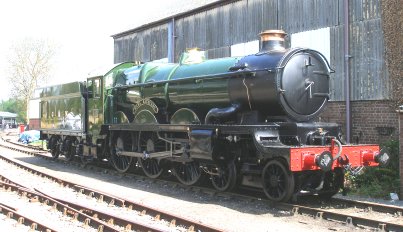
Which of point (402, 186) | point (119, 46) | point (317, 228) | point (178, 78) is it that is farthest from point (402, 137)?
point (119, 46)

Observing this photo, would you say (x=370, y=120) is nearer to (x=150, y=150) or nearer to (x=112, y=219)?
(x=150, y=150)

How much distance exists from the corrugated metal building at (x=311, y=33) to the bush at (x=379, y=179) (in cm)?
125

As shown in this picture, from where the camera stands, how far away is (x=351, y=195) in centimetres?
1012

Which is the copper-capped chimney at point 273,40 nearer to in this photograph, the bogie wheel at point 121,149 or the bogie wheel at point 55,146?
the bogie wheel at point 121,149

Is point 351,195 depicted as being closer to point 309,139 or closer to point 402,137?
point 402,137

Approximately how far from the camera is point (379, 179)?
10.8 metres

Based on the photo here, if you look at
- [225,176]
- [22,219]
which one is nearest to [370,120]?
[225,176]

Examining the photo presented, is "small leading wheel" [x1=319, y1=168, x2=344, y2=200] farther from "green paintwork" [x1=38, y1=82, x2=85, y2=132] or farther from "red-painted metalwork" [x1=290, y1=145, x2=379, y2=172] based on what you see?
"green paintwork" [x1=38, y1=82, x2=85, y2=132]

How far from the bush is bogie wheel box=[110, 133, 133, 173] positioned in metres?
6.20

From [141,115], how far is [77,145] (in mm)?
4528

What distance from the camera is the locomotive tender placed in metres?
8.32

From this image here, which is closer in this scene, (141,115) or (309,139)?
(309,139)

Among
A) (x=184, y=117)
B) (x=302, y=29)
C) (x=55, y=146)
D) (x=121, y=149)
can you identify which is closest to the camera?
(x=184, y=117)

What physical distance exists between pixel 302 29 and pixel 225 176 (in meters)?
6.89
